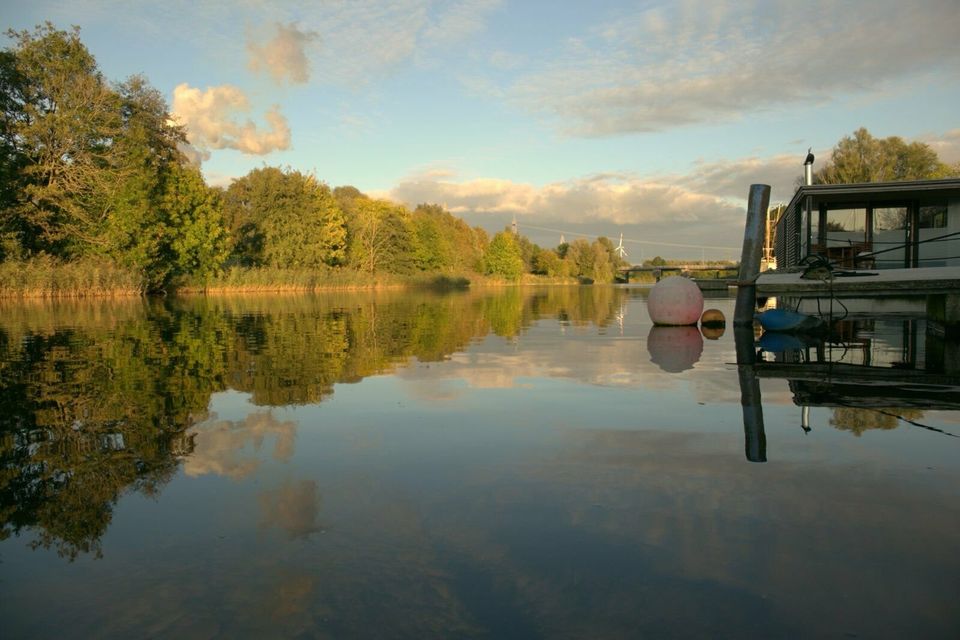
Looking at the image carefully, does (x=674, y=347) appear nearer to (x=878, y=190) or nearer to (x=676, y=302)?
(x=676, y=302)

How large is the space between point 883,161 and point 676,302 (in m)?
57.2

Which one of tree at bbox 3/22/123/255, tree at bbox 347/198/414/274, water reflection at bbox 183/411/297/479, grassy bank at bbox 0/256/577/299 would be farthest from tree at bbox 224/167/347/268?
water reflection at bbox 183/411/297/479

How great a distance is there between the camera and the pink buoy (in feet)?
60.0

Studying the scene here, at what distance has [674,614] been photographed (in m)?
2.89

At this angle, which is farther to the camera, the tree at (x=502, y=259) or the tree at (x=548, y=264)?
the tree at (x=548, y=264)

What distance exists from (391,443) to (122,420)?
117 inches

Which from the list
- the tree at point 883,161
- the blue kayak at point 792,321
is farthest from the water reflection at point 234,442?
the tree at point 883,161

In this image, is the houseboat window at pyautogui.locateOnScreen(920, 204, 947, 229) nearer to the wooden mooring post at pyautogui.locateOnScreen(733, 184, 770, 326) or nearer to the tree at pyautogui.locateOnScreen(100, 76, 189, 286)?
the wooden mooring post at pyautogui.locateOnScreen(733, 184, 770, 326)

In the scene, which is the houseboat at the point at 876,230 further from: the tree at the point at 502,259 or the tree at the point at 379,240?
the tree at the point at 502,259

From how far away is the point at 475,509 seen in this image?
416 centimetres

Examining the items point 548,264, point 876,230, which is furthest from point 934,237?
point 548,264

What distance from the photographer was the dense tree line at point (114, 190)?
42.2 meters

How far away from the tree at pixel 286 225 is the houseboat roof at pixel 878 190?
5040 cm

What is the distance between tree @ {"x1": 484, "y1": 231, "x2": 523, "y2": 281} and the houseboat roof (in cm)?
9560
